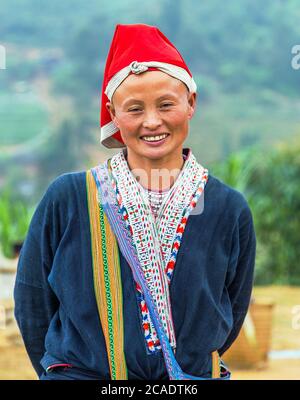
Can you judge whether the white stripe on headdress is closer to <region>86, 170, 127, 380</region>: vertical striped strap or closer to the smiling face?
the smiling face

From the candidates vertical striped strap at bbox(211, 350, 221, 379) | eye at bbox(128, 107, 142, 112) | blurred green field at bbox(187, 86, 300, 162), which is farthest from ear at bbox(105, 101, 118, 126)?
blurred green field at bbox(187, 86, 300, 162)

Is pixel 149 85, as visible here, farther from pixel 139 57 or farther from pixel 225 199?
pixel 225 199

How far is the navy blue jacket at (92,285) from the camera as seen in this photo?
2.57 meters

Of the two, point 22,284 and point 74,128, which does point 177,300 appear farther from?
point 74,128

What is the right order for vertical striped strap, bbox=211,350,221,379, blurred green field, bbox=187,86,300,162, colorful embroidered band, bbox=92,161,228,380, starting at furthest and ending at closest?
blurred green field, bbox=187,86,300,162 → vertical striped strap, bbox=211,350,221,379 → colorful embroidered band, bbox=92,161,228,380

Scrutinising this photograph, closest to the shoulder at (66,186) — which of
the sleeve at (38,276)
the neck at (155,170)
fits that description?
the sleeve at (38,276)

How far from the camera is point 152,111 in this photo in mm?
2588

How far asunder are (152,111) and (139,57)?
163 millimetres

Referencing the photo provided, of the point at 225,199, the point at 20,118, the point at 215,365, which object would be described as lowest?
the point at 215,365

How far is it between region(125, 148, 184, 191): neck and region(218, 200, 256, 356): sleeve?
0.81 feet

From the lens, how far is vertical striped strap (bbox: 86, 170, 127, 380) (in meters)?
2.54

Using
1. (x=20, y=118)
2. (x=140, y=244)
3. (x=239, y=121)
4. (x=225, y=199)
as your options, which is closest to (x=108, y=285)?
(x=140, y=244)

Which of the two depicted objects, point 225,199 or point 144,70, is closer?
point 144,70

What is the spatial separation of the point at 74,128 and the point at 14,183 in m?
2.01
